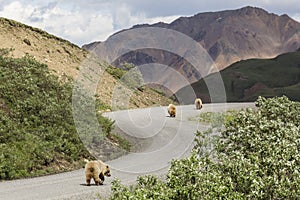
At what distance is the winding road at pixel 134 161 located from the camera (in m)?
18.0

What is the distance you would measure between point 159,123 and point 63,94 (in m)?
8.49

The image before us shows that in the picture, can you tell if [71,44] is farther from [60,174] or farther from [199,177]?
[199,177]

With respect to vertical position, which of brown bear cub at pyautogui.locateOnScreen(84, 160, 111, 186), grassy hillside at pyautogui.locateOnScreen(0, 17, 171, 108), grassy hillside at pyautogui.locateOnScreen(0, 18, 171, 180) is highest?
grassy hillside at pyautogui.locateOnScreen(0, 17, 171, 108)

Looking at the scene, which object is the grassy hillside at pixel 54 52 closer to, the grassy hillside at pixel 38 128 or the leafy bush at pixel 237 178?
the grassy hillside at pixel 38 128

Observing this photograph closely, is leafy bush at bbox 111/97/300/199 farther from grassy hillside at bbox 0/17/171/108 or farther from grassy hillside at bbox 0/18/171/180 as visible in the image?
grassy hillside at bbox 0/17/171/108

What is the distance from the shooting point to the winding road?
18.0m

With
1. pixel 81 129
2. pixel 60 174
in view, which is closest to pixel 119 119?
pixel 81 129

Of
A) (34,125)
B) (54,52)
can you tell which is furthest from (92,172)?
(54,52)

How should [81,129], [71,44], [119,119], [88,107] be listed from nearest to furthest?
1. [81,129]
2. [88,107]
3. [119,119]
4. [71,44]

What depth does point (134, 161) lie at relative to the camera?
2547 centimetres

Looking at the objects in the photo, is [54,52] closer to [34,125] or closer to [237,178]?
[34,125]

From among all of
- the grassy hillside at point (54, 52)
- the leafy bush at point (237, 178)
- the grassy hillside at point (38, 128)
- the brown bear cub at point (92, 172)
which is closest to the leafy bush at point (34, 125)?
the grassy hillside at point (38, 128)

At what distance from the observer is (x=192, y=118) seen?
42188mm

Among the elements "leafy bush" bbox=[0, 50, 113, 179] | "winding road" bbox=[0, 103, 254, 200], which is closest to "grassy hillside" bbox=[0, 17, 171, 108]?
"winding road" bbox=[0, 103, 254, 200]
